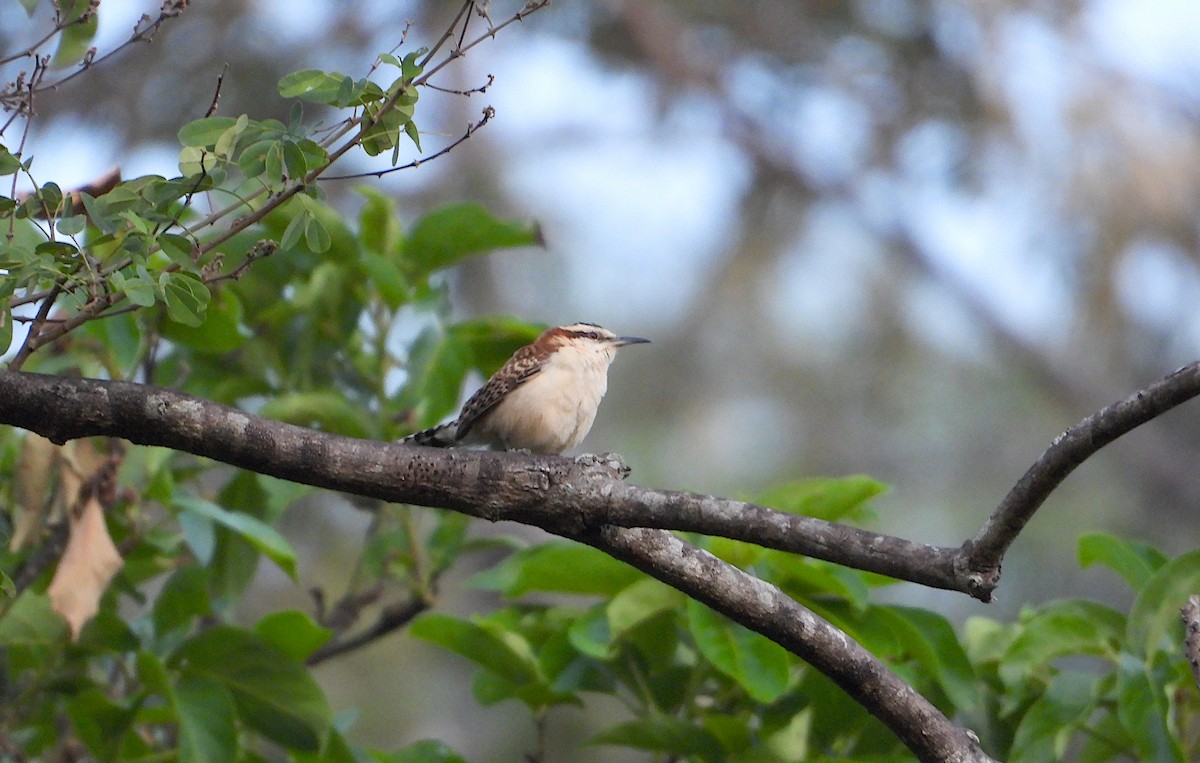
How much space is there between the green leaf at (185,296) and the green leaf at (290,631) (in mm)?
1548

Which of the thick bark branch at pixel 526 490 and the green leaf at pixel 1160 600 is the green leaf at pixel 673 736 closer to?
the thick bark branch at pixel 526 490

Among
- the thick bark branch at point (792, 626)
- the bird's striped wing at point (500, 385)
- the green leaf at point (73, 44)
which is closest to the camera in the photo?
the thick bark branch at point (792, 626)

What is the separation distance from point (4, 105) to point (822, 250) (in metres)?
10.0

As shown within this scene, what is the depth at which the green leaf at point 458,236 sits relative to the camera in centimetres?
461

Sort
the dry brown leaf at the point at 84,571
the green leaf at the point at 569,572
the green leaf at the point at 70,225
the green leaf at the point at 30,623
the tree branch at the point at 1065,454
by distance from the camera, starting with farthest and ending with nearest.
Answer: the green leaf at the point at 569,572 < the green leaf at the point at 30,623 < the dry brown leaf at the point at 84,571 < the green leaf at the point at 70,225 < the tree branch at the point at 1065,454

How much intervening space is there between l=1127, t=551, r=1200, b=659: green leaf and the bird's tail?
7.84 ft

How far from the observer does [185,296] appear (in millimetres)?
2514

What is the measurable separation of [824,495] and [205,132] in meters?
2.06

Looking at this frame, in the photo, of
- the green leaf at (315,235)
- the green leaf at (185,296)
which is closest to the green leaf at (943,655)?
the green leaf at (315,235)

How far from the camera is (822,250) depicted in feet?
39.4

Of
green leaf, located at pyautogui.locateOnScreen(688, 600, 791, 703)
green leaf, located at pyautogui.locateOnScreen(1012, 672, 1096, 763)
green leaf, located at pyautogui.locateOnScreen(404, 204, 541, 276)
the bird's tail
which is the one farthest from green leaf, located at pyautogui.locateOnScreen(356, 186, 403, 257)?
green leaf, located at pyautogui.locateOnScreen(1012, 672, 1096, 763)

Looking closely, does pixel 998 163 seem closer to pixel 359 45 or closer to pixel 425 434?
pixel 359 45

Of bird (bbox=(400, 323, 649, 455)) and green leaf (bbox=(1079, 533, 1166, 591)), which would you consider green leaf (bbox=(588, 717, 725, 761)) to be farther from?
green leaf (bbox=(1079, 533, 1166, 591))

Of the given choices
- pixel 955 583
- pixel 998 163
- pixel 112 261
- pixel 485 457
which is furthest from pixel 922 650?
pixel 998 163
